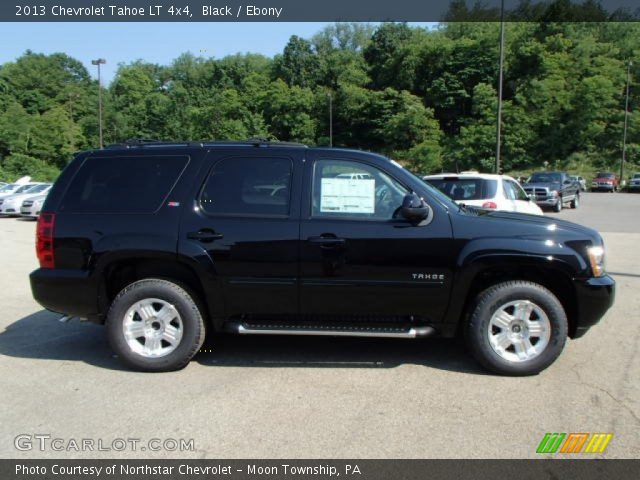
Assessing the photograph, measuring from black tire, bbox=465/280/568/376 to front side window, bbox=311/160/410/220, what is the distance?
110 centimetres

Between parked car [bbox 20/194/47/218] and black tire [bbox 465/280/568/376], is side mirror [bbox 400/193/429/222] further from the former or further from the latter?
parked car [bbox 20/194/47/218]

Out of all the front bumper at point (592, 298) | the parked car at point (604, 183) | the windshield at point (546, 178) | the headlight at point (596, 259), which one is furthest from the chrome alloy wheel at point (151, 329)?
the parked car at point (604, 183)

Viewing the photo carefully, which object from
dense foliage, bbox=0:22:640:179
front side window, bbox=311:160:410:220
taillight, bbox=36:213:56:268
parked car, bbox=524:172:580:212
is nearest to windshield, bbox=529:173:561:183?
parked car, bbox=524:172:580:212

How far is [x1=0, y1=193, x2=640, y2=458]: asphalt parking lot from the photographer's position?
3508 mm

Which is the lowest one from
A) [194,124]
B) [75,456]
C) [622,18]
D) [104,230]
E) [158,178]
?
[75,456]

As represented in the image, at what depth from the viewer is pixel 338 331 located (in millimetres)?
4660

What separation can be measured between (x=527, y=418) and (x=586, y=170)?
53756 mm

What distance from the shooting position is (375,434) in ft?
11.8

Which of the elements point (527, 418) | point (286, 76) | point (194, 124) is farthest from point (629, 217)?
point (286, 76)

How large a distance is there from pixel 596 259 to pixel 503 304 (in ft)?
2.97

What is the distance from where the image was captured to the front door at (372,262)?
4.60m
